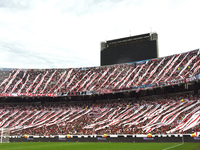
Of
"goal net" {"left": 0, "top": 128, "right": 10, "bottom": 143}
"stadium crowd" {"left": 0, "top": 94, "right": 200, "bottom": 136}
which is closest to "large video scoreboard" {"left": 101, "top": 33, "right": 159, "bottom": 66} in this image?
"stadium crowd" {"left": 0, "top": 94, "right": 200, "bottom": 136}

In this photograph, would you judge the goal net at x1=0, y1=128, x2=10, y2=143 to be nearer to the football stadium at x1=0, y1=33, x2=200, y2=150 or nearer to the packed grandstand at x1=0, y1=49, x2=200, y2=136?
the football stadium at x1=0, y1=33, x2=200, y2=150

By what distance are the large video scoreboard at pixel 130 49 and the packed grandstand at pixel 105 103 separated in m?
2.21

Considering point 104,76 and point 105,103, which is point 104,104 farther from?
point 104,76

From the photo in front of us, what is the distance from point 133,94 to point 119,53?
42.4 feet

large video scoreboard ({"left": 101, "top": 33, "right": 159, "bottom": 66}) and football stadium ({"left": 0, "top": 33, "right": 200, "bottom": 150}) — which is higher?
large video scoreboard ({"left": 101, "top": 33, "right": 159, "bottom": 66})

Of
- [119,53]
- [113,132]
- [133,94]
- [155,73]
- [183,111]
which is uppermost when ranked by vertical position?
[119,53]

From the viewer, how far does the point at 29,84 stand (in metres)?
60.8

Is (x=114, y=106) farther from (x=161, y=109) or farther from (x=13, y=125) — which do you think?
(x=13, y=125)

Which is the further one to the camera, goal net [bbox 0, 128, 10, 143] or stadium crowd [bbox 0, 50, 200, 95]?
stadium crowd [bbox 0, 50, 200, 95]

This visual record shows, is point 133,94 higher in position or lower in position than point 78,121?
higher

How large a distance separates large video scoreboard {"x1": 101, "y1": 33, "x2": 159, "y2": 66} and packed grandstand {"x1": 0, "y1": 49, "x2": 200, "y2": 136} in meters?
2.21

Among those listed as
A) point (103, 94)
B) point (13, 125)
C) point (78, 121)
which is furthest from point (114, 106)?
point (13, 125)

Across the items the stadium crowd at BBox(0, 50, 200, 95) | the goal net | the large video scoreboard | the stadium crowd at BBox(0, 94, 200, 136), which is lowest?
the goal net

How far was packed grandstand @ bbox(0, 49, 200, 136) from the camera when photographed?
39.5 m
